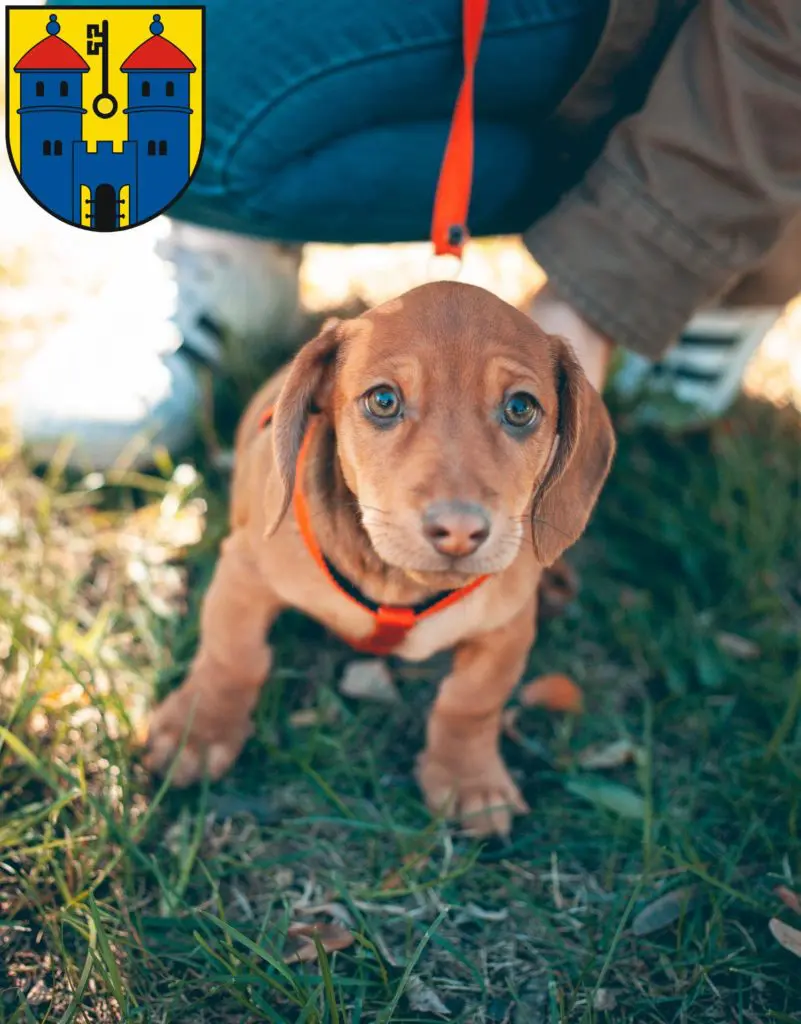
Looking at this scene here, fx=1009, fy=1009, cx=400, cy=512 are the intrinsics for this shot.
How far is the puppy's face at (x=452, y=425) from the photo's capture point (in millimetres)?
1982

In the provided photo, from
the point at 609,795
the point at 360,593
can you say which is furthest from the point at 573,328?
the point at 609,795

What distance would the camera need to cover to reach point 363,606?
237 centimetres

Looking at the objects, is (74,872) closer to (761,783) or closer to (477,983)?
(477,983)

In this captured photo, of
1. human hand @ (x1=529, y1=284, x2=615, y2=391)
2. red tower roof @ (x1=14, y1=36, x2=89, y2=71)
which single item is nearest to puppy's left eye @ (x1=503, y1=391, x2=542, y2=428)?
human hand @ (x1=529, y1=284, x2=615, y2=391)

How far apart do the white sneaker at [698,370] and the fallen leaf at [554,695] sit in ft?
4.06

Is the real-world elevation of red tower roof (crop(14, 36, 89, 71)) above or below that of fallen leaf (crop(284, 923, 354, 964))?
above

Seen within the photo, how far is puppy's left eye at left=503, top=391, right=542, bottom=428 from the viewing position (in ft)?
7.04

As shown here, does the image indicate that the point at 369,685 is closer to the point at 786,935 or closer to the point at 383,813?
the point at 383,813

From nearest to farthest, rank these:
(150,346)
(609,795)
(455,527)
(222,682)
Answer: (455,527), (222,682), (609,795), (150,346)

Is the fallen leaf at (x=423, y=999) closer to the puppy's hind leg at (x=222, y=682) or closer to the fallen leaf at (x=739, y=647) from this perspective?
the puppy's hind leg at (x=222, y=682)

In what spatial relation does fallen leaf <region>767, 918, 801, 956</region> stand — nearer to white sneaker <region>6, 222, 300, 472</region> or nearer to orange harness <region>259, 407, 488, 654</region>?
orange harness <region>259, 407, 488, 654</region>

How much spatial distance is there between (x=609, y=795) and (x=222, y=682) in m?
1.08

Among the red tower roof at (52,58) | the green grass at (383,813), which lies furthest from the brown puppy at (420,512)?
the red tower roof at (52,58)

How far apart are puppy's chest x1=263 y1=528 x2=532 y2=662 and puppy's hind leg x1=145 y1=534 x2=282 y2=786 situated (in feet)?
0.37
